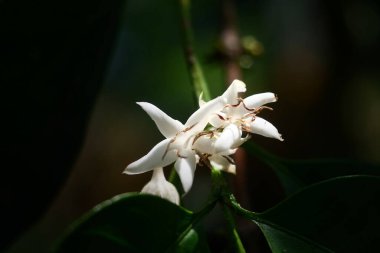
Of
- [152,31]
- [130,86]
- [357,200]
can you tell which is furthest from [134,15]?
[357,200]

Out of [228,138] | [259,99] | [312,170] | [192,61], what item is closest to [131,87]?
[192,61]

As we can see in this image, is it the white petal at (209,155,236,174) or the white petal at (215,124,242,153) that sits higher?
the white petal at (215,124,242,153)

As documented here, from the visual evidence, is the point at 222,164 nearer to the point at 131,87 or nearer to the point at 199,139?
the point at 199,139

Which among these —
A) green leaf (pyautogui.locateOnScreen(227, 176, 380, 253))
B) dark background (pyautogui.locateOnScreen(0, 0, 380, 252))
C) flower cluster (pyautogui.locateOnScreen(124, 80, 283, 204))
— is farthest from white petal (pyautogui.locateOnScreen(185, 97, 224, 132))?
dark background (pyautogui.locateOnScreen(0, 0, 380, 252))

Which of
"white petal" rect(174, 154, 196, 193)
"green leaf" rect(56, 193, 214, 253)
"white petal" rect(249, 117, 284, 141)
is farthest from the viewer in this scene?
"white petal" rect(249, 117, 284, 141)

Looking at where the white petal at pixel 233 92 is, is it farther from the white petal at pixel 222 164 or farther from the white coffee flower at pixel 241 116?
the white petal at pixel 222 164

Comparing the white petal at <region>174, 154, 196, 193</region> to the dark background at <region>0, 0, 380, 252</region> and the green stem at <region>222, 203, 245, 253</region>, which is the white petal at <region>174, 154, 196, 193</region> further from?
the dark background at <region>0, 0, 380, 252</region>
